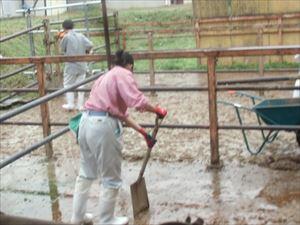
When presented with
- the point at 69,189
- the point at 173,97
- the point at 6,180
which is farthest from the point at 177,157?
the point at 173,97

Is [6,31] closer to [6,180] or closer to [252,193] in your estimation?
[6,180]

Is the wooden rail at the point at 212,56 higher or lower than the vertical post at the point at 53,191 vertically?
higher

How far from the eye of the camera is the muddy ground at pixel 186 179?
15.9 feet

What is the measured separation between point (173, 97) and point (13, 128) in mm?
2989

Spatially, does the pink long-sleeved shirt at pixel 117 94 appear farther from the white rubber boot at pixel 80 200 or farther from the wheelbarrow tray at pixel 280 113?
the wheelbarrow tray at pixel 280 113

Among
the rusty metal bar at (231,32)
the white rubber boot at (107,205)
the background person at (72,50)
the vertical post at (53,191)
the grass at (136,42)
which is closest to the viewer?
the white rubber boot at (107,205)

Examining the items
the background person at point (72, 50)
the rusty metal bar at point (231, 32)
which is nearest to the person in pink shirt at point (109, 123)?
the background person at point (72, 50)

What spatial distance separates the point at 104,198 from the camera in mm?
4418

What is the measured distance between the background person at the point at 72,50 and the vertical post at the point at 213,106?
4.03 m

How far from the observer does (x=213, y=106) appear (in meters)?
5.84

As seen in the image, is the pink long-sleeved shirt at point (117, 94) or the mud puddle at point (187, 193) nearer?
the pink long-sleeved shirt at point (117, 94)

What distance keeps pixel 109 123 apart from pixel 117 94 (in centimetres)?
23

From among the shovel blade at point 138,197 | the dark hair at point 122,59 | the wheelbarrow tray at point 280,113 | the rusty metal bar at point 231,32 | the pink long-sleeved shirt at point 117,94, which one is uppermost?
the dark hair at point 122,59

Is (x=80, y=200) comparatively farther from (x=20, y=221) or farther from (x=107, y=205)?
(x=20, y=221)
